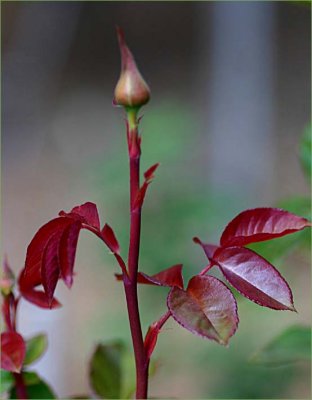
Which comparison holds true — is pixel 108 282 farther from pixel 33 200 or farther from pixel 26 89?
pixel 26 89

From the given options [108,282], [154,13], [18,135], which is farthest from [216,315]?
[154,13]

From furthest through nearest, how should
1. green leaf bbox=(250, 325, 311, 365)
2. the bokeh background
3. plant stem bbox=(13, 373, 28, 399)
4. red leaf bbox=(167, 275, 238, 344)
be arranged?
the bokeh background < green leaf bbox=(250, 325, 311, 365) < plant stem bbox=(13, 373, 28, 399) < red leaf bbox=(167, 275, 238, 344)

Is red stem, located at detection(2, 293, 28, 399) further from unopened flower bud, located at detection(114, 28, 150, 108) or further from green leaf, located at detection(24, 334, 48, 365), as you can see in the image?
unopened flower bud, located at detection(114, 28, 150, 108)

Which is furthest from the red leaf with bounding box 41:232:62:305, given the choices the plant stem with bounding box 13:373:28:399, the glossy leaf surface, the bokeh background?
the bokeh background

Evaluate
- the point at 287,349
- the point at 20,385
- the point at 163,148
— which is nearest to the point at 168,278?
the point at 20,385

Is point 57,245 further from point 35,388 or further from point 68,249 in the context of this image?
point 35,388

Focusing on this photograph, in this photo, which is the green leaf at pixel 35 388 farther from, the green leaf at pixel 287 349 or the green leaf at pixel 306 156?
the green leaf at pixel 306 156
